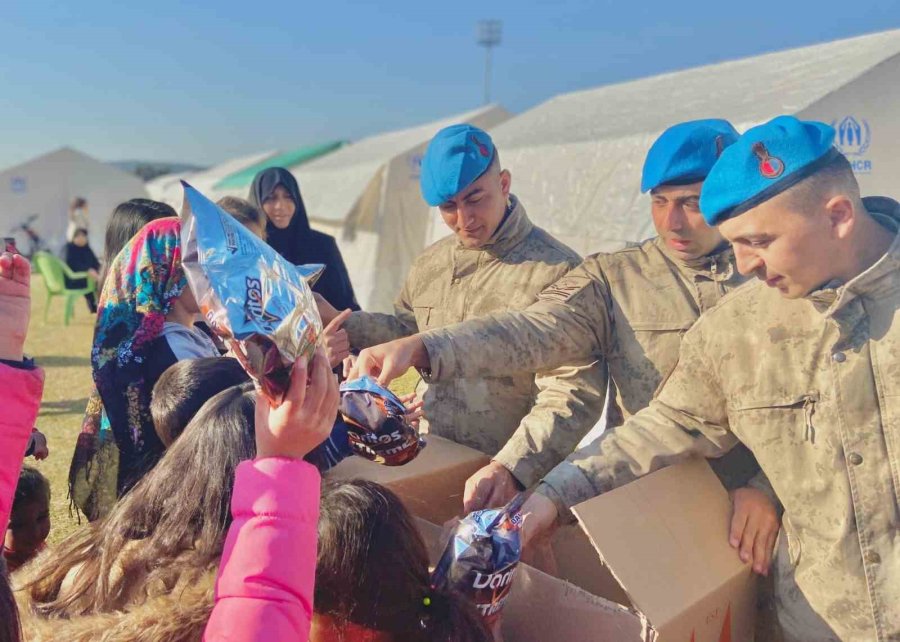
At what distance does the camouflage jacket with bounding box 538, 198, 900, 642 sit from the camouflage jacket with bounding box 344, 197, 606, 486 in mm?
411

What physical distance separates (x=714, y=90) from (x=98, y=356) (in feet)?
23.3

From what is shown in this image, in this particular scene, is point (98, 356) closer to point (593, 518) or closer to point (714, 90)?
point (593, 518)

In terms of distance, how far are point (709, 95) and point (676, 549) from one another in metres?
6.94

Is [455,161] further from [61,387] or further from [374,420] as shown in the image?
[61,387]

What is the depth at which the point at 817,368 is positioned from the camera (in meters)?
1.48

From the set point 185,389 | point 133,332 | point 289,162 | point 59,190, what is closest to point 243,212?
point 133,332

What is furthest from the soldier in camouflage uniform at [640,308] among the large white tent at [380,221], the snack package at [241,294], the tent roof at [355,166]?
the tent roof at [355,166]

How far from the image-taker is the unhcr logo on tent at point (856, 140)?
5.56m

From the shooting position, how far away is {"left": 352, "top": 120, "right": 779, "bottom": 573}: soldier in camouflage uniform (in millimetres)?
1909

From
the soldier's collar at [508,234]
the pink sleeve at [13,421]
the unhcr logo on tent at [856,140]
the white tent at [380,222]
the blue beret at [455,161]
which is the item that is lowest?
the white tent at [380,222]

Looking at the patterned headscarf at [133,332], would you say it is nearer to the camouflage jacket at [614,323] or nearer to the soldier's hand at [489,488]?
the camouflage jacket at [614,323]

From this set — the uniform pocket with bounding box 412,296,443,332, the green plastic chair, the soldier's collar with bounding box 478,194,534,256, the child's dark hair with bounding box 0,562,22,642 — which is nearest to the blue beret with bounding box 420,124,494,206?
the soldier's collar with bounding box 478,194,534,256

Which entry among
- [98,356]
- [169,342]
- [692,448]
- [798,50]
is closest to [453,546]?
[692,448]

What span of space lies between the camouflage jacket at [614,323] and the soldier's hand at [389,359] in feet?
0.18
